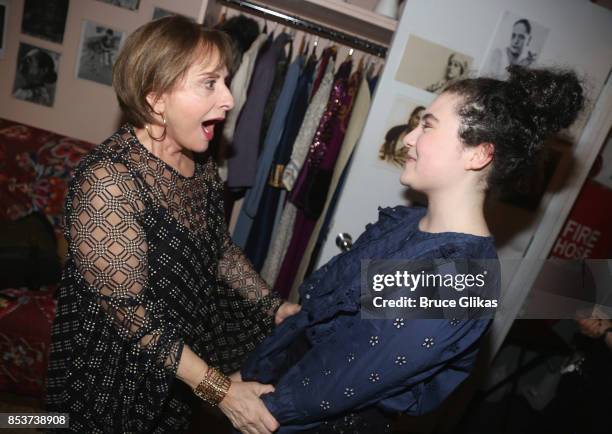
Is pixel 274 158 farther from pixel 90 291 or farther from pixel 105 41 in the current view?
pixel 105 41

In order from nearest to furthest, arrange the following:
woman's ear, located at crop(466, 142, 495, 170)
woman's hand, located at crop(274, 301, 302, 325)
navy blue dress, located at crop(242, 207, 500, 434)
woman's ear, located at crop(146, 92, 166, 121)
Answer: navy blue dress, located at crop(242, 207, 500, 434)
woman's ear, located at crop(466, 142, 495, 170)
woman's ear, located at crop(146, 92, 166, 121)
woman's hand, located at crop(274, 301, 302, 325)

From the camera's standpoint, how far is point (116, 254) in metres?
0.98

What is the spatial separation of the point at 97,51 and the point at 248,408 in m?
2.45

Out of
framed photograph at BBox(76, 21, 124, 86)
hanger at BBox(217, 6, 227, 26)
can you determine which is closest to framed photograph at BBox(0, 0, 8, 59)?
framed photograph at BBox(76, 21, 124, 86)

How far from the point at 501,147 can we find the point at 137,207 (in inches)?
39.0

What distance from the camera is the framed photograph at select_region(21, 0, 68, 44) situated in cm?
239

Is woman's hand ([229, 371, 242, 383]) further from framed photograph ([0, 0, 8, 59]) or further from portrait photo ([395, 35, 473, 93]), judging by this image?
→ framed photograph ([0, 0, 8, 59])

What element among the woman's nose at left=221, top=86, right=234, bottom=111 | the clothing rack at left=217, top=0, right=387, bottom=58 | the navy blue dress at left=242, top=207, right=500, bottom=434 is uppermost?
the clothing rack at left=217, top=0, right=387, bottom=58

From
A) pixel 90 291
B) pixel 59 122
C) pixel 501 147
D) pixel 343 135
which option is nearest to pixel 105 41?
pixel 59 122

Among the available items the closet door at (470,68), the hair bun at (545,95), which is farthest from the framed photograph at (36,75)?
the hair bun at (545,95)

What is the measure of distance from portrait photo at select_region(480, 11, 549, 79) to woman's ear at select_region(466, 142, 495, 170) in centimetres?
92

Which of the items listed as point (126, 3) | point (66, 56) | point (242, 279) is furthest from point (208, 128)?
point (66, 56)

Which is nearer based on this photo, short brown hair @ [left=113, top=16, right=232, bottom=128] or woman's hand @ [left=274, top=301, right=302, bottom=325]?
short brown hair @ [left=113, top=16, right=232, bottom=128]

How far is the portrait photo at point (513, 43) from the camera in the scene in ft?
5.68
